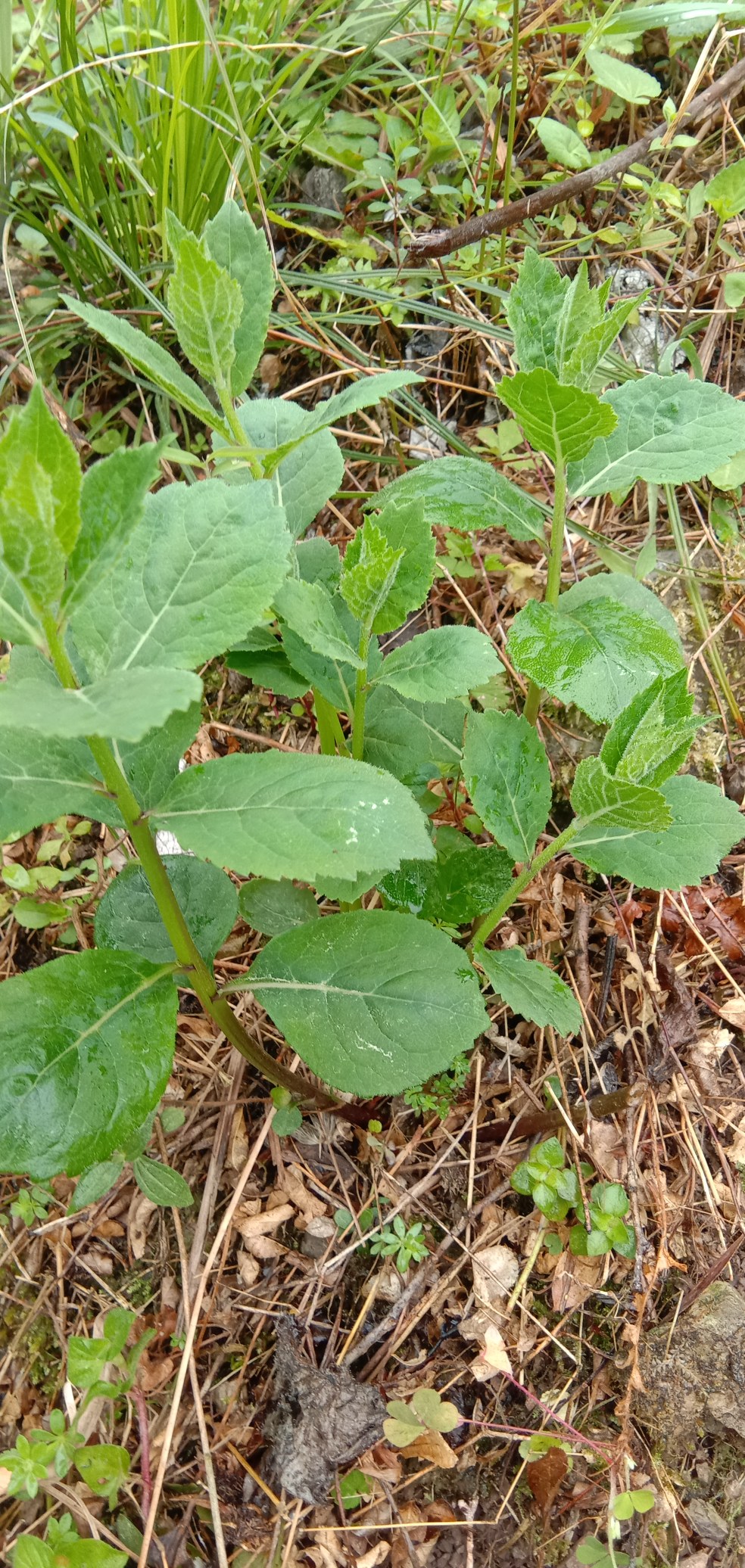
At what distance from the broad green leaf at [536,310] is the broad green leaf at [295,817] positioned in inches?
35.5

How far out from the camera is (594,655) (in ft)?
5.36

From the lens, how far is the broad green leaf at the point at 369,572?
56.0 inches

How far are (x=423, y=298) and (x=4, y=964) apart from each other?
2258 millimetres

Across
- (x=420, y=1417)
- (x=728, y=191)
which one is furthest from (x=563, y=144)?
(x=420, y=1417)

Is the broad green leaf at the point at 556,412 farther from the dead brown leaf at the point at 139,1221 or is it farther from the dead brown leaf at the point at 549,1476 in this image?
the dead brown leaf at the point at 549,1476

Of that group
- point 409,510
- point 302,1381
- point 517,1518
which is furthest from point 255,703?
point 517,1518

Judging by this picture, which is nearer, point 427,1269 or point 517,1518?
point 517,1518

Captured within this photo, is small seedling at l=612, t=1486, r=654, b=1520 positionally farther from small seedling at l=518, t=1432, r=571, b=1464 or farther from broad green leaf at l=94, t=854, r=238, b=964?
broad green leaf at l=94, t=854, r=238, b=964

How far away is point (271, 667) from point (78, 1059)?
0.77 metres

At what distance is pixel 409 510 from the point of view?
4.91 feet

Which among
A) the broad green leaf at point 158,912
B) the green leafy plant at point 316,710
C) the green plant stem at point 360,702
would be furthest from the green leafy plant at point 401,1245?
the green plant stem at point 360,702

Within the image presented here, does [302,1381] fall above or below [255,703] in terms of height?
below

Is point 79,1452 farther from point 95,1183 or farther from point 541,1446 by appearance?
point 541,1446

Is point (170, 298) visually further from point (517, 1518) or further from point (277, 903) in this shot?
point (517, 1518)
